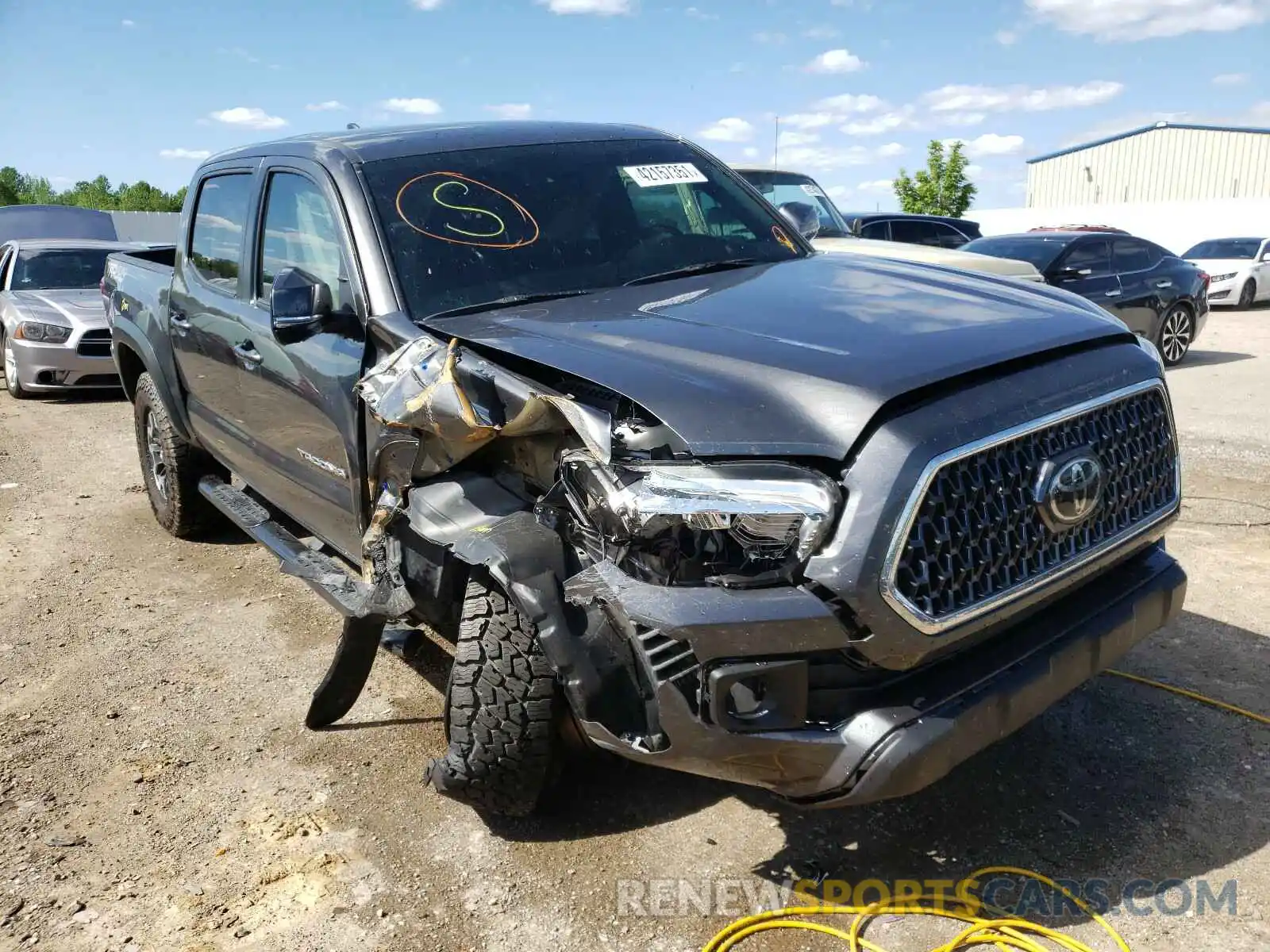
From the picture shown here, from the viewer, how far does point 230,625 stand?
15.4ft

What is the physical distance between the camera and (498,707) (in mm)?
2695

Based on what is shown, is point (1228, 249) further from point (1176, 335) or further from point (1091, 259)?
point (1091, 259)

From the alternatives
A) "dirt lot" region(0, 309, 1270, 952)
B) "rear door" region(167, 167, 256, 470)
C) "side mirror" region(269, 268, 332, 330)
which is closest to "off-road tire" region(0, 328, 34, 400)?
"rear door" region(167, 167, 256, 470)

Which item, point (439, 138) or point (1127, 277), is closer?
point (439, 138)

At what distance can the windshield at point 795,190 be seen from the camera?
9.72 m

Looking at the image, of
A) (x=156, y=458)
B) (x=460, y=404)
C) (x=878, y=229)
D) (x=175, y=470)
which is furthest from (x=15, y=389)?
(x=460, y=404)

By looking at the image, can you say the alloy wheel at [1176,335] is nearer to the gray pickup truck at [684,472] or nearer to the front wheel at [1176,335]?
the front wheel at [1176,335]

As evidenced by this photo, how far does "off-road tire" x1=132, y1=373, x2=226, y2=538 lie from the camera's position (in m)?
5.53

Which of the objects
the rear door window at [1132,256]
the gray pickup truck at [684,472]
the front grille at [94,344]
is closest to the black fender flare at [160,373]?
the gray pickup truck at [684,472]

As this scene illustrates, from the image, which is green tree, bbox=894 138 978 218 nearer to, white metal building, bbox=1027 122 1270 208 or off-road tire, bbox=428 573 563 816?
white metal building, bbox=1027 122 1270 208

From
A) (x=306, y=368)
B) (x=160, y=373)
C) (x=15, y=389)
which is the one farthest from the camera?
(x=15, y=389)

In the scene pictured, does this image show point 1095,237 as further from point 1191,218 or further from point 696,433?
point 1191,218

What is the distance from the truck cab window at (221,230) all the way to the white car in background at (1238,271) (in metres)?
18.4

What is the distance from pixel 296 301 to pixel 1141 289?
10.3 metres
